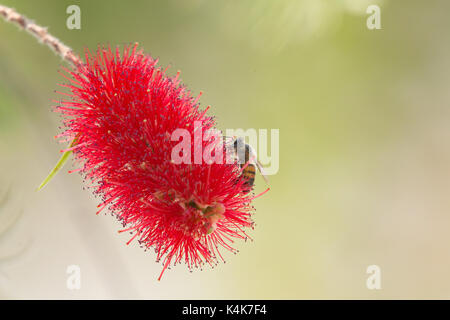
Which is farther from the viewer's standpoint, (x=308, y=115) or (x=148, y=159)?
(x=308, y=115)

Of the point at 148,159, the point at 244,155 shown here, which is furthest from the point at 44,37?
the point at 244,155

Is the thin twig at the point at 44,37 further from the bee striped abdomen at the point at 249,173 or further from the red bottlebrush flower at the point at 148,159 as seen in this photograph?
the bee striped abdomen at the point at 249,173

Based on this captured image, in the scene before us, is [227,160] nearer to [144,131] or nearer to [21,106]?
[144,131]

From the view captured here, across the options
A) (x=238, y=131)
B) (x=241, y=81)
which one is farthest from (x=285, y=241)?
(x=241, y=81)

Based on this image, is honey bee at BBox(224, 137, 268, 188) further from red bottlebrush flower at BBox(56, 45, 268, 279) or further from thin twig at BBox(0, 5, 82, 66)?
thin twig at BBox(0, 5, 82, 66)

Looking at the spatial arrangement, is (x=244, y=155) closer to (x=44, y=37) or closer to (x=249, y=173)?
(x=249, y=173)

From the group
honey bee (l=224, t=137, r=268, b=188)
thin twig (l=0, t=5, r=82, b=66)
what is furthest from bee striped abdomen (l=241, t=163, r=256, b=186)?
thin twig (l=0, t=5, r=82, b=66)

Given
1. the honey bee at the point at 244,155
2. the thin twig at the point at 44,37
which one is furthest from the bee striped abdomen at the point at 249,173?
the thin twig at the point at 44,37

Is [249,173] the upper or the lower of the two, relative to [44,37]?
lower
